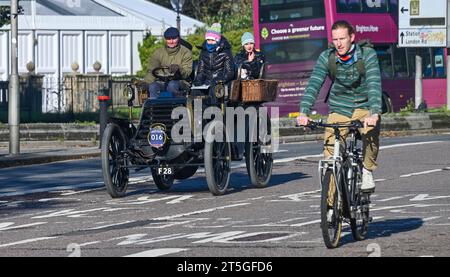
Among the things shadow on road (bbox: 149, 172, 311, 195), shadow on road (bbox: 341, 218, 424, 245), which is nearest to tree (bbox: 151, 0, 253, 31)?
shadow on road (bbox: 149, 172, 311, 195)

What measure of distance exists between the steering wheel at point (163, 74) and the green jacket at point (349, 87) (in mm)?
5268

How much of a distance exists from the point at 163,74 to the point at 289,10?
807 inches

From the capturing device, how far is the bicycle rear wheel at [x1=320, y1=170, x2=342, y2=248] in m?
10.5

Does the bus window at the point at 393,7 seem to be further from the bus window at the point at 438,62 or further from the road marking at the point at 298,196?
the road marking at the point at 298,196

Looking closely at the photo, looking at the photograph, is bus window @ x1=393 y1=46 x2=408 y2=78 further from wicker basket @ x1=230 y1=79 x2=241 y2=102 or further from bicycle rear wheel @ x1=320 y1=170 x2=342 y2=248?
bicycle rear wheel @ x1=320 y1=170 x2=342 y2=248

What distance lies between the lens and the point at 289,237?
38.1 feet

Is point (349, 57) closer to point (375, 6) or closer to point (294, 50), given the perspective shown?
point (294, 50)

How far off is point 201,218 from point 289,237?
7.08ft

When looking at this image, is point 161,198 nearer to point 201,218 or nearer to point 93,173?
point 201,218

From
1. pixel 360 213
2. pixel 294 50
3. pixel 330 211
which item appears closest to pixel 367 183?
pixel 360 213

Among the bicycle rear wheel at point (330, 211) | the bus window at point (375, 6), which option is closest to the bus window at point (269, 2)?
the bus window at point (375, 6)

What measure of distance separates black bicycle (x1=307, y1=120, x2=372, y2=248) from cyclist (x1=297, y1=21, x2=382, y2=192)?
0.12 meters
